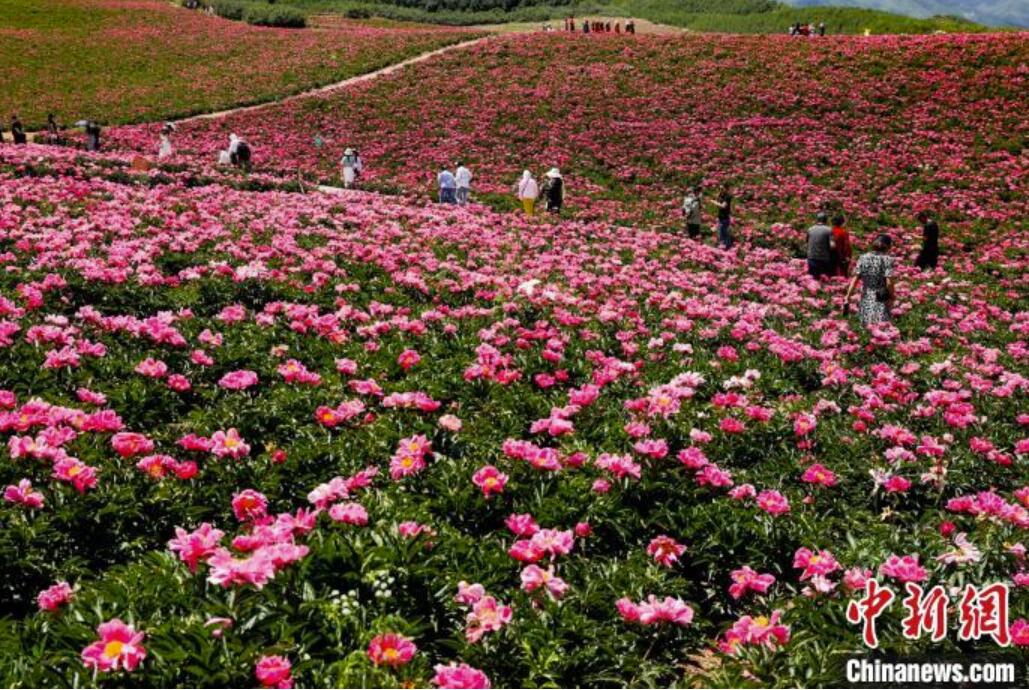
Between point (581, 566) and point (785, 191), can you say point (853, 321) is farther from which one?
point (785, 191)

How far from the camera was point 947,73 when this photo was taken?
109 ft

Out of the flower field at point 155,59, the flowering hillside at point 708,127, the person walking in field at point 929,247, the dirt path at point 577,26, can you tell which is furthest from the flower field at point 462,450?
the dirt path at point 577,26

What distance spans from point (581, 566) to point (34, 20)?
235 ft

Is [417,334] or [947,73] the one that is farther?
[947,73]

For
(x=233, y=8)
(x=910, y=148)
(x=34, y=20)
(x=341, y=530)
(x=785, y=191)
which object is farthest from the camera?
(x=233, y=8)

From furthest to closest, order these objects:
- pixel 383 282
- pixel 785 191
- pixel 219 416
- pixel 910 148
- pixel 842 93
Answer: pixel 842 93 < pixel 910 148 < pixel 785 191 < pixel 383 282 < pixel 219 416

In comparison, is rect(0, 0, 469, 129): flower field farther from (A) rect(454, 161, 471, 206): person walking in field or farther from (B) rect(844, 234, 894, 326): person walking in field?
(B) rect(844, 234, 894, 326): person walking in field

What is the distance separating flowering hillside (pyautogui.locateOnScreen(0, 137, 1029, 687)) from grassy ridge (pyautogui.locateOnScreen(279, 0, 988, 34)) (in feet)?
179

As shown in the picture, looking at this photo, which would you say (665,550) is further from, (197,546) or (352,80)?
(352,80)

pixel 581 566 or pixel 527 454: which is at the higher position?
pixel 527 454

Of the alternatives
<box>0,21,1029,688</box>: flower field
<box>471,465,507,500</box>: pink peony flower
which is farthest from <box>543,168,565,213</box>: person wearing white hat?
<box>471,465,507,500</box>: pink peony flower

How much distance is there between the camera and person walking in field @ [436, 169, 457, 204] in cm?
2202

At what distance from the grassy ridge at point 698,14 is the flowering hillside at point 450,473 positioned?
5459cm

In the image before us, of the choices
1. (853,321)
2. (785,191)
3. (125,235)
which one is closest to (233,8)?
(785,191)
